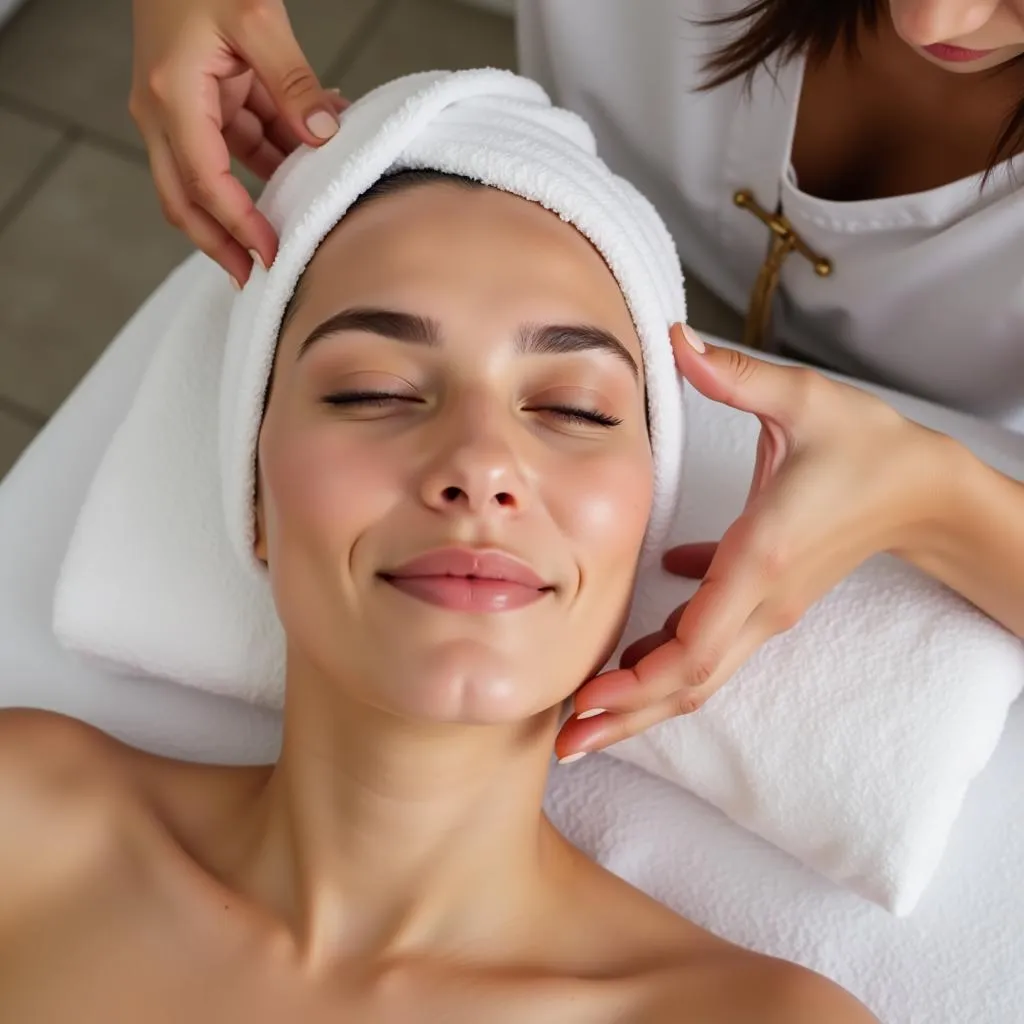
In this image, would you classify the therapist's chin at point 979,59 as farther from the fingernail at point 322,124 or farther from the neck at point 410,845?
the neck at point 410,845

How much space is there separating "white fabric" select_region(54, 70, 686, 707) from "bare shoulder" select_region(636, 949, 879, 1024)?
39 centimetres

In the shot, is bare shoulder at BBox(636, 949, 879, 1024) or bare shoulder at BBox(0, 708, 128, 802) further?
bare shoulder at BBox(0, 708, 128, 802)

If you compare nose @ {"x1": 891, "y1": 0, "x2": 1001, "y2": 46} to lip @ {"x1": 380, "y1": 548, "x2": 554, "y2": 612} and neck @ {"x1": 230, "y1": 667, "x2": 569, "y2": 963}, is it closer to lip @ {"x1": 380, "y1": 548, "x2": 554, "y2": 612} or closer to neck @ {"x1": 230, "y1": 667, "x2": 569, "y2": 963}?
lip @ {"x1": 380, "y1": 548, "x2": 554, "y2": 612}

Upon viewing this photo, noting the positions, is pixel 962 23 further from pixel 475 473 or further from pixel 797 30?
pixel 475 473

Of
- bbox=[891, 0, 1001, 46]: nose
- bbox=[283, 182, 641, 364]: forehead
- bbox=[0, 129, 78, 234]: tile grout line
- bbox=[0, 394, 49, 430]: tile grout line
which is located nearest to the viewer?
bbox=[891, 0, 1001, 46]: nose

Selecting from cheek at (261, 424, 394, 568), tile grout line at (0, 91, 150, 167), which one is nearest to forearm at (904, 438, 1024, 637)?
cheek at (261, 424, 394, 568)

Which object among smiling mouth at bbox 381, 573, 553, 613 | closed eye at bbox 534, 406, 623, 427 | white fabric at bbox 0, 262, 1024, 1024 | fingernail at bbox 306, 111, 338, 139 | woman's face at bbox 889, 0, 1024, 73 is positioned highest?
woman's face at bbox 889, 0, 1024, 73

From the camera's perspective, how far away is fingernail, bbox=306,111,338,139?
1027mm

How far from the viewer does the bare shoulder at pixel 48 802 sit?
1.04 meters

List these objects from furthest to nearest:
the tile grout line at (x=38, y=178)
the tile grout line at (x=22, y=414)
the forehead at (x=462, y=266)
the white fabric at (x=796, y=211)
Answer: the tile grout line at (x=38, y=178)
the tile grout line at (x=22, y=414)
the white fabric at (x=796, y=211)
the forehead at (x=462, y=266)

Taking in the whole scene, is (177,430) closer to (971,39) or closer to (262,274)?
(262,274)

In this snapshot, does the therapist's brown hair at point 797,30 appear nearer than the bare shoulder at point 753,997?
No

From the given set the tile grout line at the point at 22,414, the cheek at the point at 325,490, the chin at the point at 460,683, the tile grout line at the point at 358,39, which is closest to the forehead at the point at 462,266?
the cheek at the point at 325,490

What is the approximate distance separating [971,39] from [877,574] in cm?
50
